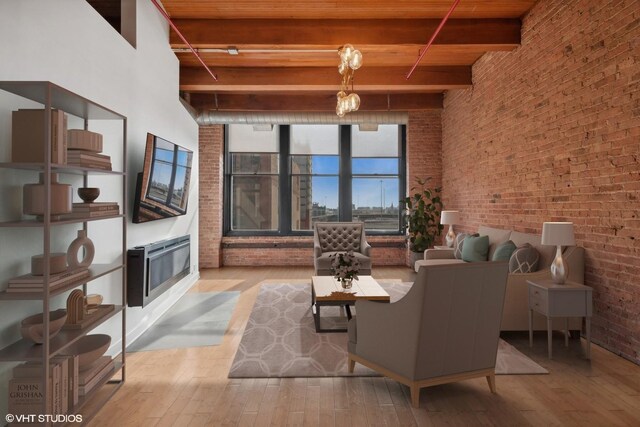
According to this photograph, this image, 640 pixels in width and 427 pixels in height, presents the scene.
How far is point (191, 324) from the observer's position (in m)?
4.52

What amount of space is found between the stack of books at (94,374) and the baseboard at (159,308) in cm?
76

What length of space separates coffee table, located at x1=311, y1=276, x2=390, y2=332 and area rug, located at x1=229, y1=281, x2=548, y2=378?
263mm

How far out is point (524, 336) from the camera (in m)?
4.05

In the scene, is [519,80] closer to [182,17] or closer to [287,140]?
[182,17]

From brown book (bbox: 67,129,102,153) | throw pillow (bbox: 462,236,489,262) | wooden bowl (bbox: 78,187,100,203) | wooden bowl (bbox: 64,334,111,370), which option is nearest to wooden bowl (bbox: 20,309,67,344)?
wooden bowl (bbox: 64,334,111,370)

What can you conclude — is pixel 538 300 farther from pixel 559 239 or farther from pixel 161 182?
pixel 161 182

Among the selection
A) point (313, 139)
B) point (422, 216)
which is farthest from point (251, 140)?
point (422, 216)

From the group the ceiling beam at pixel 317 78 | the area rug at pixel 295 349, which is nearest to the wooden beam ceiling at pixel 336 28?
the ceiling beam at pixel 317 78

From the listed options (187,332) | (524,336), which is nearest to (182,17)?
(187,332)

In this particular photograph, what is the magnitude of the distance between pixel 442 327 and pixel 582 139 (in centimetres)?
271

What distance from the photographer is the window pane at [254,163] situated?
28.9 ft

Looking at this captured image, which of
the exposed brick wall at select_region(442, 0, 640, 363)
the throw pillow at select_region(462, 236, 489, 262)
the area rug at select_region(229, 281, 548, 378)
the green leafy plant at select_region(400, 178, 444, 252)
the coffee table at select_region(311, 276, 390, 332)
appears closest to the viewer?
the area rug at select_region(229, 281, 548, 378)

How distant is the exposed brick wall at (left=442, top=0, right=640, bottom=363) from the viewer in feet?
11.0

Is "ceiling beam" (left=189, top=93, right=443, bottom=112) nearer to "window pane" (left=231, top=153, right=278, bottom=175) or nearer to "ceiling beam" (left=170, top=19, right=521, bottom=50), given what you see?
"window pane" (left=231, top=153, right=278, bottom=175)
